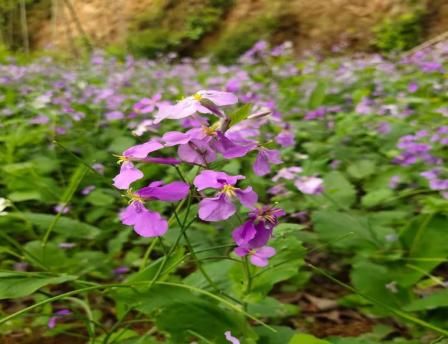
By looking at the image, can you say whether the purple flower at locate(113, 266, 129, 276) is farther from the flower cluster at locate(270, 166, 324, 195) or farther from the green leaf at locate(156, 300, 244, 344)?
the green leaf at locate(156, 300, 244, 344)

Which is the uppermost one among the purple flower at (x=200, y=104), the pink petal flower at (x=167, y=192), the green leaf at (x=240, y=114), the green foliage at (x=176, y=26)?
the purple flower at (x=200, y=104)

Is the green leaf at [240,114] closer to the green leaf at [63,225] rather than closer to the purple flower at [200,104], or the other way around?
the purple flower at [200,104]

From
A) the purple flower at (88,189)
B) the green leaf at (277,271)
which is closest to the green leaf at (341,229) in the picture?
the green leaf at (277,271)

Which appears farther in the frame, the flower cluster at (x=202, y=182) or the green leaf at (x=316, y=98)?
the green leaf at (x=316, y=98)

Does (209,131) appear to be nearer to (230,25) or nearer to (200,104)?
(200,104)

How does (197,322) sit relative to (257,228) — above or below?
below

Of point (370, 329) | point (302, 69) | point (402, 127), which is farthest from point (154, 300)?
point (302, 69)

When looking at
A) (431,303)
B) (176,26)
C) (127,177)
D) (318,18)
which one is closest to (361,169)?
(431,303)
